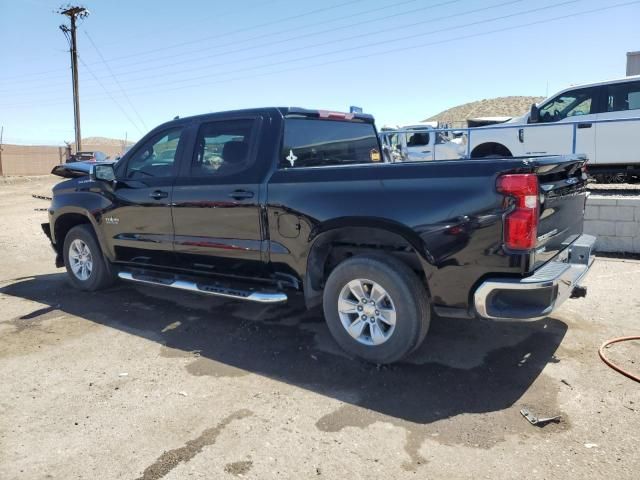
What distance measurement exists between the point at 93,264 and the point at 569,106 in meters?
9.16

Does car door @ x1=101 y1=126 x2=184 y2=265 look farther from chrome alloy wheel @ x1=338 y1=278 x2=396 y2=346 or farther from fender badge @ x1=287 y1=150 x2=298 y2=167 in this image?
chrome alloy wheel @ x1=338 y1=278 x2=396 y2=346

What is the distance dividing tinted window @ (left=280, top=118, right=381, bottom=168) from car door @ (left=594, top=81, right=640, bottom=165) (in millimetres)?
6245

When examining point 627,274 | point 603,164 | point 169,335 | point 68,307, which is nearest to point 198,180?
point 169,335

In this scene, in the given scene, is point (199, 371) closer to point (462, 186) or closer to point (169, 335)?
point (169, 335)

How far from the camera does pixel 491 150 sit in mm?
11547

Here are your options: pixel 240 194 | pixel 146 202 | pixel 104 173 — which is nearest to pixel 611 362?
pixel 240 194

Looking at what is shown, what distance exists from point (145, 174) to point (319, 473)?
3750 millimetres

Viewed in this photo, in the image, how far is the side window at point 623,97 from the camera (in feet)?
32.1

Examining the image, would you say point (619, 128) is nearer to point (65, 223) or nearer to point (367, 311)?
point (367, 311)

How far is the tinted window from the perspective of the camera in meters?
4.64

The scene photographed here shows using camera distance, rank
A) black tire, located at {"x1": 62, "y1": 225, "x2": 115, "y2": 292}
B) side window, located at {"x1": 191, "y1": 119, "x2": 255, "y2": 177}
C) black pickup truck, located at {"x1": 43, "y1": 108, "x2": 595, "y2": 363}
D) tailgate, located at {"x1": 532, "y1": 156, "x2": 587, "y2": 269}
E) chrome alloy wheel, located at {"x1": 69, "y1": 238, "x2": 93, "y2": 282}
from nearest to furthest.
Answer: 1. black pickup truck, located at {"x1": 43, "y1": 108, "x2": 595, "y2": 363}
2. tailgate, located at {"x1": 532, "y1": 156, "x2": 587, "y2": 269}
3. side window, located at {"x1": 191, "y1": 119, "x2": 255, "y2": 177}
4. black tire, located at {"x1": 62, "y1": 225, "x2": 115, "y2": 292}
5. chrome alloy wheel, located at {"x1": 69, "y1": 238, "x2": 93, "y2": 282}

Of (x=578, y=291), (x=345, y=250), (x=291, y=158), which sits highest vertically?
(x=291, y=158)

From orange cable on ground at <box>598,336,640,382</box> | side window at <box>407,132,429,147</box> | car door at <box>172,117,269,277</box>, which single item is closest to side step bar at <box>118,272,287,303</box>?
Answer: car door at <box>172,117,269,277</box>

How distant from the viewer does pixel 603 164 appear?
10125 millimetres
